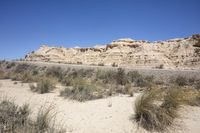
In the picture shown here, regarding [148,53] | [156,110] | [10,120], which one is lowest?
[156,110]

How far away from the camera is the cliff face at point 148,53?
38750 mm

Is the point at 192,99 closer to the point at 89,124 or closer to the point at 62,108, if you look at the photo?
the point at 89,124

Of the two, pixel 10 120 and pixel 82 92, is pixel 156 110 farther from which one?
pixel 82 92

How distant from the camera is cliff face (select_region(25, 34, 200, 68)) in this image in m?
38.8

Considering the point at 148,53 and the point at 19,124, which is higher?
the point at 148,53

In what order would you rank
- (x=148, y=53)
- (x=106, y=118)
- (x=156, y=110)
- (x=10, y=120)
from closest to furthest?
(x=10, y=120)
(x=156, y=110)
(x=106, y=118)
(x=148, y=53)

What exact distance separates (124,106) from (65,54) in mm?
65305

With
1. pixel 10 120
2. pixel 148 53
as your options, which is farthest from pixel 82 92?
pixel 148 53

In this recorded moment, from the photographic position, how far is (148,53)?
44.8m

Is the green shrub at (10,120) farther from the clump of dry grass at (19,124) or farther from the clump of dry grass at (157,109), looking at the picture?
the clump of dry grass at (157,109)

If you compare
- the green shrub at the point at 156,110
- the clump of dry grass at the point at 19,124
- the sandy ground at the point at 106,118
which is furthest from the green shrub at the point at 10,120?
the green shrub at the point at 156,110

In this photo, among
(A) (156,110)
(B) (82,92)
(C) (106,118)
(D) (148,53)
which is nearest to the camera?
(A) (156,110)

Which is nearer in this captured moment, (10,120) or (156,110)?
(10,120)

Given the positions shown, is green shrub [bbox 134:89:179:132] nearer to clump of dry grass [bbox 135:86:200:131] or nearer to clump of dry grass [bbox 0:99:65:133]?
clump of dry grass [bbox 135:86:200:131]
